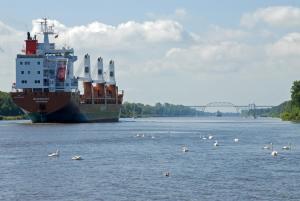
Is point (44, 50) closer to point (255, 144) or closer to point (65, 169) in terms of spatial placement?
point (255, 144)

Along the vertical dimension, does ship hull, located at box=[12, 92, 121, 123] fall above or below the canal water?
above

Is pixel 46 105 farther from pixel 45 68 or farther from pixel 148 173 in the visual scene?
pixel 148 173

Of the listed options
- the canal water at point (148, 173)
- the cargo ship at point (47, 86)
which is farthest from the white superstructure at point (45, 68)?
the canal water at point (148, 173)

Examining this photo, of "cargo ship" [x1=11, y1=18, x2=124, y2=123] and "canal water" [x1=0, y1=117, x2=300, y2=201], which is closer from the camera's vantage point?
"canal water" [x1=0, y1=117, x2=300, y2=201]

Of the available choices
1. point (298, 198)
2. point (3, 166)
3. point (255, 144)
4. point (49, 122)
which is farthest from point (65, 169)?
point (49, 122)

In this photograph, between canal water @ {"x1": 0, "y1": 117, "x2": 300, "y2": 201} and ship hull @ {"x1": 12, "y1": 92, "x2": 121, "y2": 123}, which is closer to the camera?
canal water @ {"x1": 0, "y1": 117, "x2": 300, "y2": 201}

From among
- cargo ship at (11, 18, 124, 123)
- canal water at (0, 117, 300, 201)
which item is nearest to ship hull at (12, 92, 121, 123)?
cargo ship at (11, 18, 124, 123)

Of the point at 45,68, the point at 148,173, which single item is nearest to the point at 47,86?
the point at 45,68

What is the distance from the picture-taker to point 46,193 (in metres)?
50.8

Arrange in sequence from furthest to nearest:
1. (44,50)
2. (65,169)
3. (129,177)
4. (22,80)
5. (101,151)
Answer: (44,50)
(22,80)
(101,151)
(65,169)
(129,177)

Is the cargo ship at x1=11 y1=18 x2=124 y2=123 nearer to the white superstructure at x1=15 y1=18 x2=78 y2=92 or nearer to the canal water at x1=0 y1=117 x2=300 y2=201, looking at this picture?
the white superstructure at x1=15 y1=18 x2=78 y2=92

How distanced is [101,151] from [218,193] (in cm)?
3853

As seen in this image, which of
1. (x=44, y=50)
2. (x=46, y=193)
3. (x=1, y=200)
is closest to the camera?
(x=1, y=200)

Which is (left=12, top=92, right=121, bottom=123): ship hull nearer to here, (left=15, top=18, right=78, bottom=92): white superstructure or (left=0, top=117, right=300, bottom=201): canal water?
(left=15, top=18, right=78, bottom=92): white superstructure
